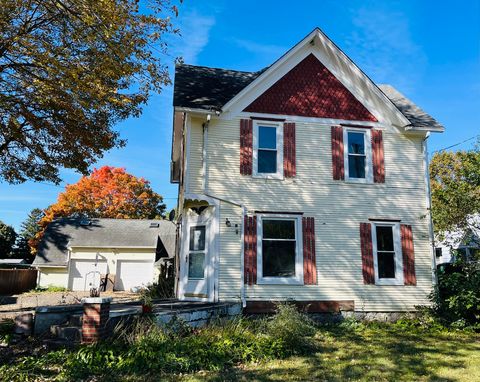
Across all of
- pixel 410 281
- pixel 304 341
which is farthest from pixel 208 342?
pixel 410 281

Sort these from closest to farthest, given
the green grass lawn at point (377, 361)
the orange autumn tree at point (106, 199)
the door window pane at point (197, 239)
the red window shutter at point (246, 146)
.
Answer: the green grass lawn at point (377, 361)
the door window pane at point (197, 239)
the red window shutter at point (246, 146)
the orange autumn tree at point (106, 199)

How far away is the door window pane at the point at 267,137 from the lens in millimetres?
13578

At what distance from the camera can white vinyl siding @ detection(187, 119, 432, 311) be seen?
500 inches

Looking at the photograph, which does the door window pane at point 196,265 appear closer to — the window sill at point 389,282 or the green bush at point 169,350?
the green bush at point 169,350

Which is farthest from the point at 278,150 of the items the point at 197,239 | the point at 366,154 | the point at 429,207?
the point at 429,207

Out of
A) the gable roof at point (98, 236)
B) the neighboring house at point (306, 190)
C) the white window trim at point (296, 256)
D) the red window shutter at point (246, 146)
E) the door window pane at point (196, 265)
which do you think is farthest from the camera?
the gable roof at point (98, 236)

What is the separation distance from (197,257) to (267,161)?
3718mm

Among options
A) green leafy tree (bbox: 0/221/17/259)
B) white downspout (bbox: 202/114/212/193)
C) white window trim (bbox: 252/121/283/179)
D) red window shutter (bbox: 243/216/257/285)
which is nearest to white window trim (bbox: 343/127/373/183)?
white window trim (bbox: 252/121/283/179)

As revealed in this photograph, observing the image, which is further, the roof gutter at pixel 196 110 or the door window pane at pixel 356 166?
the door window pane at pixel 356 166

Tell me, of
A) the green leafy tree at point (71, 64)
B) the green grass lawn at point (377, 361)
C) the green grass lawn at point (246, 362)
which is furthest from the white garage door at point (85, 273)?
the green grass lawn at point (377, 361)

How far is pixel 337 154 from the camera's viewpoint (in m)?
13.8

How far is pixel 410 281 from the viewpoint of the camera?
13.4m

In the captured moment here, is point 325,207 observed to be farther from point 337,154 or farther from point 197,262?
point 197,262

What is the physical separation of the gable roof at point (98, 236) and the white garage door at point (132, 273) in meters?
1.27
